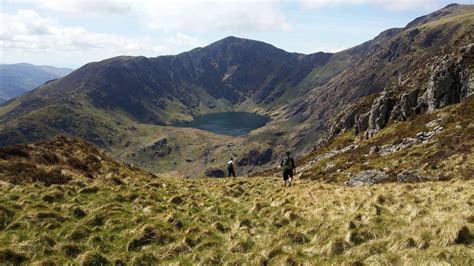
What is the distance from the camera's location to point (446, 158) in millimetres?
40500

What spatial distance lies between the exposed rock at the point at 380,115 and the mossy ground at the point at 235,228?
257ft

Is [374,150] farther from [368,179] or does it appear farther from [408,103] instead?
[368,179]

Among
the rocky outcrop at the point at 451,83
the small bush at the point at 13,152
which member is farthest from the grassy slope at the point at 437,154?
the small bush at the point at 13,152

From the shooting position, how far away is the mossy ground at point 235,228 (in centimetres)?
1248

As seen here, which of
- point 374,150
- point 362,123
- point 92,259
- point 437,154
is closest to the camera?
point 92,259

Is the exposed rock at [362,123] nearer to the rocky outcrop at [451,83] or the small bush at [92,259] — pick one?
the rocky outcrop at [451,83]

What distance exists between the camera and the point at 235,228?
16.8m

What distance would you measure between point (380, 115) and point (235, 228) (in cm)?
9044

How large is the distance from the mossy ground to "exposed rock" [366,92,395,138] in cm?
7844

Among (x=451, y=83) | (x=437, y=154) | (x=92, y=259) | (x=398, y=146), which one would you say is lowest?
(x=398, y=146)

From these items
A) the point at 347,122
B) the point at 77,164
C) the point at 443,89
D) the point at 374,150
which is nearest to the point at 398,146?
the point at 374,150

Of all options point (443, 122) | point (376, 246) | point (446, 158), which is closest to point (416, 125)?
point (443, 122)

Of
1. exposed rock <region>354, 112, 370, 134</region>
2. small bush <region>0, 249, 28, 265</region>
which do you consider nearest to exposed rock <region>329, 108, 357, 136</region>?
exposed rock <region>354, 112, 370, 134</region>

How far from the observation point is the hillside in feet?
41.1
